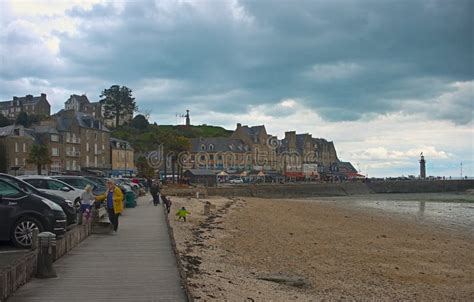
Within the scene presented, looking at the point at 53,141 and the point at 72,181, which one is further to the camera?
the point at 53,141

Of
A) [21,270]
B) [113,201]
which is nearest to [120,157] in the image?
[113,201]

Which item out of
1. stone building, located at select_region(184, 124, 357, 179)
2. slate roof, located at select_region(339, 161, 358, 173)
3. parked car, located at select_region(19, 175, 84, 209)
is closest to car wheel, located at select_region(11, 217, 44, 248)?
parked car, located at select_region(19, 175, 84, 209)

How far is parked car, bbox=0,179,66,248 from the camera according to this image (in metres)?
10.9

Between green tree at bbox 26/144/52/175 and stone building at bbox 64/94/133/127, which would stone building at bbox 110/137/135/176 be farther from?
stone building at bbox 64/94/133/127

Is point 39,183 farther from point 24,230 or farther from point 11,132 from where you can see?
point 11,132

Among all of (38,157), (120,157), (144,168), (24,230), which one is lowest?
(24,230)

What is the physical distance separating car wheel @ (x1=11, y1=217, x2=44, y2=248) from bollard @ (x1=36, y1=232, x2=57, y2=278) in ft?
7.98

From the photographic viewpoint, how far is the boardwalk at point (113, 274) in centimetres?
780

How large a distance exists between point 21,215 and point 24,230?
34cm

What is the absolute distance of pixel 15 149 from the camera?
6300 cm

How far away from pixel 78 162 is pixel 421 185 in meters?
73.8

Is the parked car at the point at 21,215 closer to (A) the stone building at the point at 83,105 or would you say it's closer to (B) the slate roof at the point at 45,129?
(B) the slate roof at the point at 45,129

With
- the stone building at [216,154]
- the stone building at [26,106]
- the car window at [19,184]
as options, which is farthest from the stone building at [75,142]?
the car window at [19,184]

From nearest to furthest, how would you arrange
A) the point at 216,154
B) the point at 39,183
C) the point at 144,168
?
1. the point at 39,183
2. the point at 144,168
3. the point at 216,154
